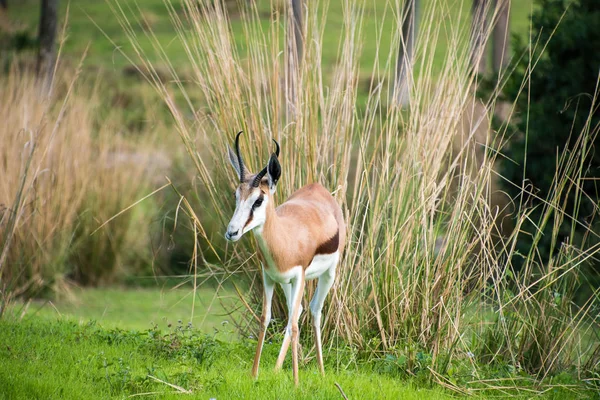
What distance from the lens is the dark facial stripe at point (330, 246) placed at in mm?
3422

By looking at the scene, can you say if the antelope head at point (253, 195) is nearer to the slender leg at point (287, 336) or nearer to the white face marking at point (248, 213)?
the white face marking at point (248, 213)

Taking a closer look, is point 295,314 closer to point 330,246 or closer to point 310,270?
point 310,270

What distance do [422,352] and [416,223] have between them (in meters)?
0.70

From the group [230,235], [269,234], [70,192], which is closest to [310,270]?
[269,234]

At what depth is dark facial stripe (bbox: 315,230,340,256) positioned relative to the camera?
3.42 m

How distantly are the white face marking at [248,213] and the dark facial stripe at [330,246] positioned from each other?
419 millimetres

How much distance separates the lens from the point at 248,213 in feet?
9.78

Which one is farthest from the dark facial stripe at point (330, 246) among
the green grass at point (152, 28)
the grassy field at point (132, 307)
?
the green grass at point (152, 28)

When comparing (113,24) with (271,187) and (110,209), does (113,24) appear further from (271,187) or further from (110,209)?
(271,187)

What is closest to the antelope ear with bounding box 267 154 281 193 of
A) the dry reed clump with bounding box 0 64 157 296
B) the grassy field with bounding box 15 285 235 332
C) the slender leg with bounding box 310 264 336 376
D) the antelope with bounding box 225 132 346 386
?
the antelope with bounding box 225 132 346 386

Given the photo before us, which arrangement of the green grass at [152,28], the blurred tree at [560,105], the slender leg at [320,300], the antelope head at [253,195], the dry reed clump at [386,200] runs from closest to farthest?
the antelope head at [253,195] < the slender leg at [320,300] < the dry reed clump at [386,200] < the blurred tree at [560,105] < the green grass at [152,28]

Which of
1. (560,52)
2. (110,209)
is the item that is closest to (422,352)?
(560,52)

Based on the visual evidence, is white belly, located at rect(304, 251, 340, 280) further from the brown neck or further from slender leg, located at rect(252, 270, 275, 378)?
the brown neck

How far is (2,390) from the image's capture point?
334 cm
